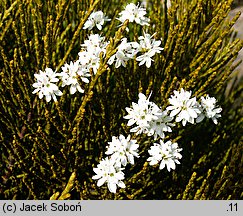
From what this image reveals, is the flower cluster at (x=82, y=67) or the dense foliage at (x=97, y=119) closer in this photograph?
the flower cluster at (x=82, y=67)

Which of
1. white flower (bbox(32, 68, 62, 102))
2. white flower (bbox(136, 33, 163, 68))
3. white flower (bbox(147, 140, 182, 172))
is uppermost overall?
white flower (bbox(136, 33, 163, 68))

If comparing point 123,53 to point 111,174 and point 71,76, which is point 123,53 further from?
point 111,174

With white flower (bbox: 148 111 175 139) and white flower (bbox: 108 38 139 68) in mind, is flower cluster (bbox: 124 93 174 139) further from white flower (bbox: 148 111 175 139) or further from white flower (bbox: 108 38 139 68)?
white flower (bbox: 108 38 139 68)

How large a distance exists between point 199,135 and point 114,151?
0.67m

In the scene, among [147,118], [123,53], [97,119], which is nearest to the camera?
[147,118]

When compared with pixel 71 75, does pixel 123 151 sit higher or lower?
lower

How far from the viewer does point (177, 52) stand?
5.97 ft

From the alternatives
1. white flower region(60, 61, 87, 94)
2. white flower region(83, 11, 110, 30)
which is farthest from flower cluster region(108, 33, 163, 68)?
white flower region(83, 11, 110, 30)

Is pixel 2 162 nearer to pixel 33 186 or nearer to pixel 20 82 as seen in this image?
pixel 33 186

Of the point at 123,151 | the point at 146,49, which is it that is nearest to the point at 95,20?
the point at 146,49

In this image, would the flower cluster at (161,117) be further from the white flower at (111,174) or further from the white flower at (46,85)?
the white flower at (46,85)

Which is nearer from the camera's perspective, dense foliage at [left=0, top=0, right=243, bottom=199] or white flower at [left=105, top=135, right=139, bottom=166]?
A: white flower at [left=105, top=135, right=139, bottom=166]

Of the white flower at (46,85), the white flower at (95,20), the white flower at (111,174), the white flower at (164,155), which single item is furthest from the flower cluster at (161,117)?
the white flower at (95,20)

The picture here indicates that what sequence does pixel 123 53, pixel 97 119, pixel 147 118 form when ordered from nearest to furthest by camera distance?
pixel 147 118
pixel 123 53
pixel 97 119
